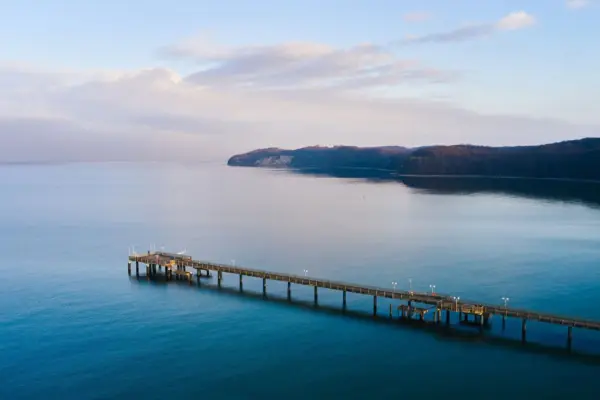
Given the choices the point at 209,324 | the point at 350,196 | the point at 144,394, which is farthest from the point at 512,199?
the point at 144,394

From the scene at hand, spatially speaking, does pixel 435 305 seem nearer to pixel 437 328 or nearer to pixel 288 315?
pixel 437 328

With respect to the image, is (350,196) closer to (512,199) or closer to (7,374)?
(512,199)

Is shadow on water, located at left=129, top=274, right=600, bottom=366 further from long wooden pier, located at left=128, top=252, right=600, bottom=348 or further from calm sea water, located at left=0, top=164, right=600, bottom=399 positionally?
long wooden pier, located at left=128, top=252, right=600, bottom=348

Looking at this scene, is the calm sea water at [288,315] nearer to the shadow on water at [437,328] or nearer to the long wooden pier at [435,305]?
the shadow on water at [437,328]

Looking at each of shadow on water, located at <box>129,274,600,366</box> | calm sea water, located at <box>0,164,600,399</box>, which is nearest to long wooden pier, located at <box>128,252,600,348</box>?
shadow on water, located at <box>129,274,600,366</box>

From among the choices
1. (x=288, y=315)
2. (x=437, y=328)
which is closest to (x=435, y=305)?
(x=437, y=328)
